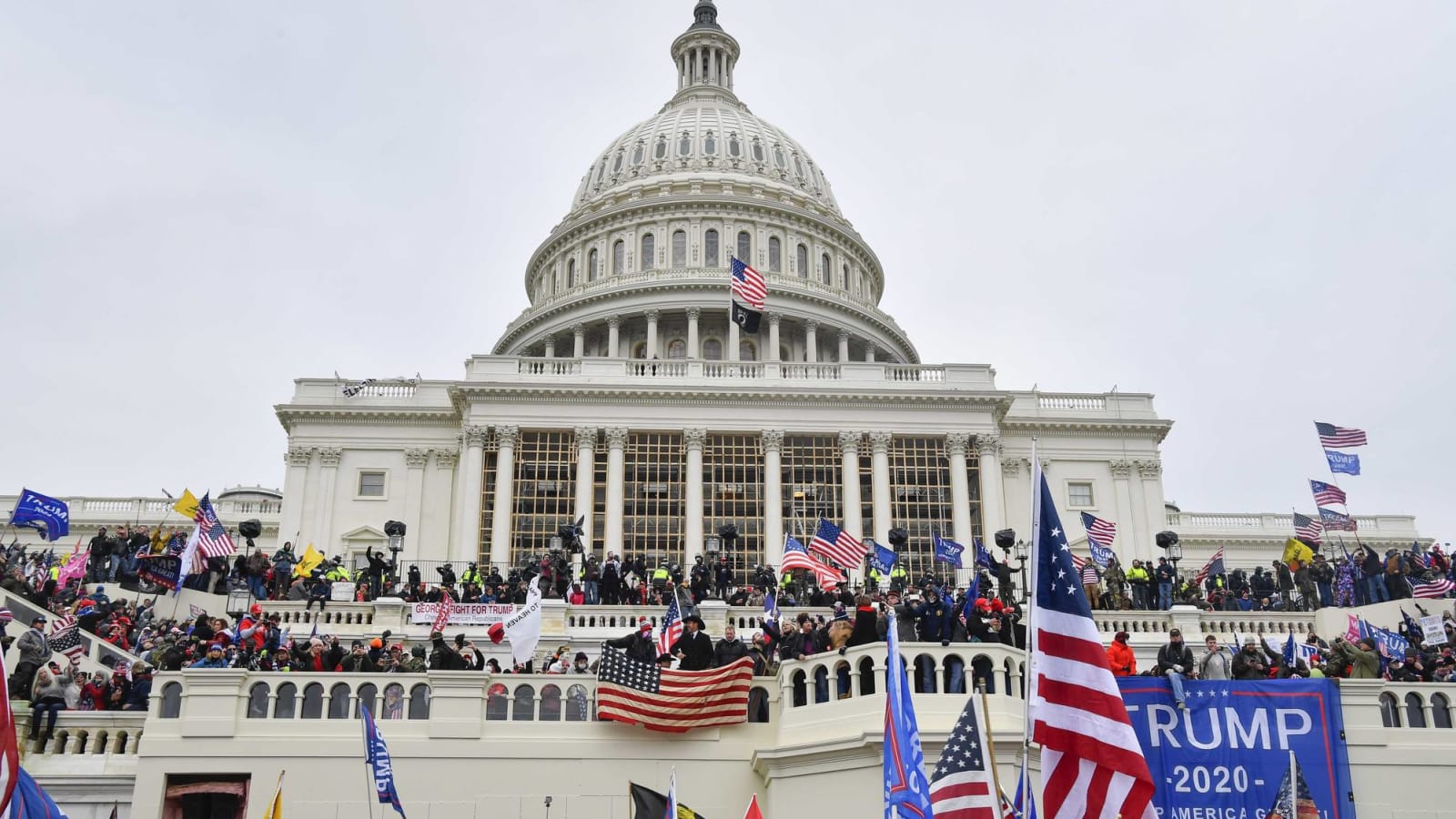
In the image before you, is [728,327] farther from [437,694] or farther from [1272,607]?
[437,694]

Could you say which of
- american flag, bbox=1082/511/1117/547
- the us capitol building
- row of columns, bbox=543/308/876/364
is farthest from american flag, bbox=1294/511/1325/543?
row of columns, bbox=543/308/876/364

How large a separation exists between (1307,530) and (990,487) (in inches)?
439

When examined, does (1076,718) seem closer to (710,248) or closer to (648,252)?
(710,248)

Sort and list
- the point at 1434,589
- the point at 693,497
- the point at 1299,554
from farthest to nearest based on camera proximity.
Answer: the point at 693,497
the point at 1299,554
the point at 1434,589

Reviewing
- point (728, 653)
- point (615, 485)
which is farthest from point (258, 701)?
point (615, 485)

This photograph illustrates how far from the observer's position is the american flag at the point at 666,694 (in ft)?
70.7

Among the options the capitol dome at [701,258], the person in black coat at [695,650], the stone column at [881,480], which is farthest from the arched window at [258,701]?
the capitol dome at [701,258]

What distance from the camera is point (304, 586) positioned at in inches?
1420

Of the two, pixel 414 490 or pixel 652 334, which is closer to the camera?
pixel 414 490

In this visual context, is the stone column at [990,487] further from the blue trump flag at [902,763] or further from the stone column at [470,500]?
the blue trump flag at [902,763]

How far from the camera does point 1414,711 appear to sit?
2134 centimetres

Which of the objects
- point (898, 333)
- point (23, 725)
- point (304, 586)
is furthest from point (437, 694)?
point (898, 333)

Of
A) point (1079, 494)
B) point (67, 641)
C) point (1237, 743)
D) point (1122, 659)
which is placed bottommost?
point (1237, 743)

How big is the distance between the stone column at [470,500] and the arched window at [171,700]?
95.9 feet
